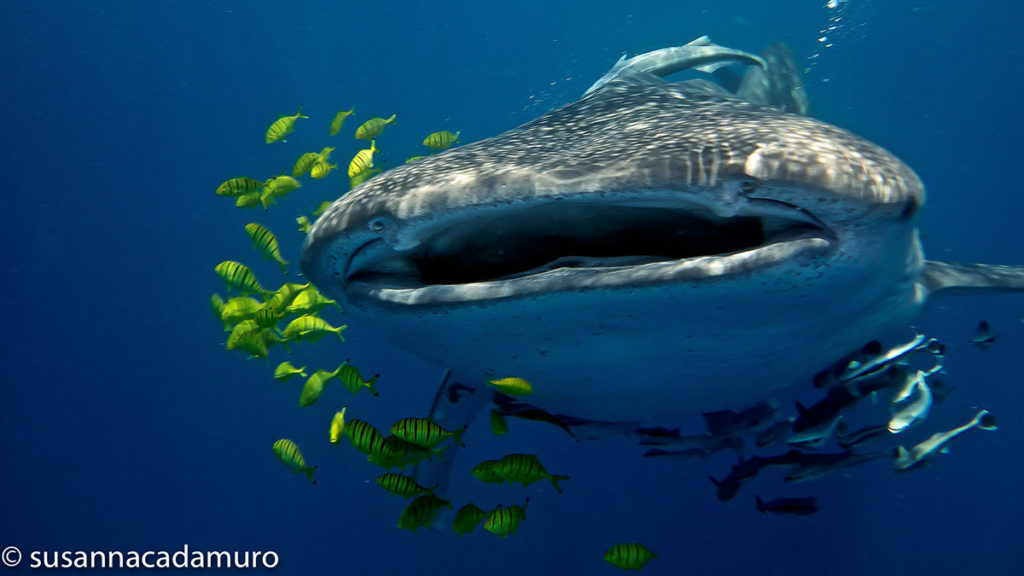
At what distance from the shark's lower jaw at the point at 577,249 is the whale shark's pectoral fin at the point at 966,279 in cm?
197

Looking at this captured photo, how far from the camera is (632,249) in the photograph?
2270 millimetres

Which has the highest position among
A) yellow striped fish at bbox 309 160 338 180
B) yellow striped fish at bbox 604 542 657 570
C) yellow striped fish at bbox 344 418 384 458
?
yellow striped fish at bbox 309 160 338 180

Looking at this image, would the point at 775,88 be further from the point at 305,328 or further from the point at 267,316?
the point at 267,316

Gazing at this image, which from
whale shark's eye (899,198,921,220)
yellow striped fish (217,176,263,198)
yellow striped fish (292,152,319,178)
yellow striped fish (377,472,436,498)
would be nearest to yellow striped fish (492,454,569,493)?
yellow striped fish (377,472,436,498)

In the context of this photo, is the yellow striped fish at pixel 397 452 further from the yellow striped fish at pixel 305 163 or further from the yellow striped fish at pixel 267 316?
the yellow striped fish at pixel 305 163

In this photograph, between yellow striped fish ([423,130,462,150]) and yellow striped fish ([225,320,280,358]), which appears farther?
yellow striped fish ([423,130,462,150])

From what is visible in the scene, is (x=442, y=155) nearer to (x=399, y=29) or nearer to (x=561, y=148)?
(x=561, y=148)

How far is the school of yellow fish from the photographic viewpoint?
3.11 metres

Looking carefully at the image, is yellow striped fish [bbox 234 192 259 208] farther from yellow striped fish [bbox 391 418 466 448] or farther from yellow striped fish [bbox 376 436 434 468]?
yellow striped fish [bbox 391 418 466 448]

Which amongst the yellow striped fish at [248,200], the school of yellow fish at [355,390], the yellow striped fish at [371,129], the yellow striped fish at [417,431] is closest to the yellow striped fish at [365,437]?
the school of yellow fish at [355,390]

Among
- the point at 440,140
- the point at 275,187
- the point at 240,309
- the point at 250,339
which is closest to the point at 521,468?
the point at 250,339

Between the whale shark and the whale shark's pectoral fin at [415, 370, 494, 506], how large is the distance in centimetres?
145

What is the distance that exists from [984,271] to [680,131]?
129 inches

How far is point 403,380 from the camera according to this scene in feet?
68.7
